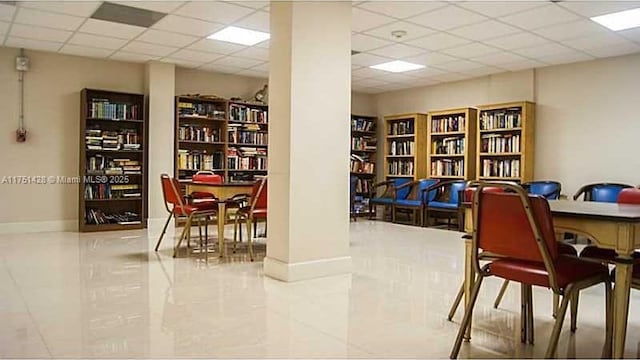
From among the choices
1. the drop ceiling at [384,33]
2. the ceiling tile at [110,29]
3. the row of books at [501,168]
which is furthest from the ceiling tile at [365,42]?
the row of books at [501,168]

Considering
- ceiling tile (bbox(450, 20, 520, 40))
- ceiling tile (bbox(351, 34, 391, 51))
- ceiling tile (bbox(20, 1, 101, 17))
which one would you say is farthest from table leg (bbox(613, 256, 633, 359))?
ceiling tile (bbox(20, 1, 101, 17))

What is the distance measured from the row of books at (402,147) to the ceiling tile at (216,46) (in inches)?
161

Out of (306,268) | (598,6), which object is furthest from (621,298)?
(598,6)

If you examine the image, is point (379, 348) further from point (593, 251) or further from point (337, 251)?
point (337, 251)

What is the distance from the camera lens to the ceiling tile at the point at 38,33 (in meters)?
5.92

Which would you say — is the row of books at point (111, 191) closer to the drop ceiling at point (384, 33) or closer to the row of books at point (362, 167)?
the drop ceiling at point (384, 33)

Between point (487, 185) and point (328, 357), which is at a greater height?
point (487, 185)

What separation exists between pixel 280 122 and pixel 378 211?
6.21 meters

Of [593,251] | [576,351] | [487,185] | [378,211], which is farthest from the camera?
[378,211]

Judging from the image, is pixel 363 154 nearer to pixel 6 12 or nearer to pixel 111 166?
pixel 111 166

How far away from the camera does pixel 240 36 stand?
245 inches

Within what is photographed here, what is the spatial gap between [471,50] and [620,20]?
184 cm

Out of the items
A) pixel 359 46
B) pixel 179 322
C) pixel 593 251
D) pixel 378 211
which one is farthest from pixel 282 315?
pixel 378 211

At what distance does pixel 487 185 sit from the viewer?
7.59 feet
